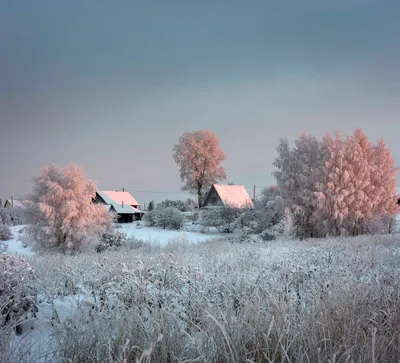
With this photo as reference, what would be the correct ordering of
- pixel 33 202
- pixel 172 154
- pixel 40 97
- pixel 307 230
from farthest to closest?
pixel 172 154
pixel 307 230
pixel 33 202
pixel 40 97

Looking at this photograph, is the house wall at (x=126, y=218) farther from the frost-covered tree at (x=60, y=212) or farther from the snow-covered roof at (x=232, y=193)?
the frost-covered tree at (x=60, y=212)

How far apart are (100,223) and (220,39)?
12.1 meters

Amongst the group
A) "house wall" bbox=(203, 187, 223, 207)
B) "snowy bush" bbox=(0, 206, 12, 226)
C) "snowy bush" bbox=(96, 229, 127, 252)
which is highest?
"house wall" bbox=(203, 187, 223, 207)

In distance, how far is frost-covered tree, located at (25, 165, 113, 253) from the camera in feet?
58.1

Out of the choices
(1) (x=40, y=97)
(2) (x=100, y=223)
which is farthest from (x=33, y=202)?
(1) (x=40, y=97)

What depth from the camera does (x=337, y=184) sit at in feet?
75.3

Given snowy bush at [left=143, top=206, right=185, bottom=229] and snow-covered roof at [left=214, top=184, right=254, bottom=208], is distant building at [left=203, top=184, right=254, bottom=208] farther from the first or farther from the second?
snowy bush at [left=143, top=206, right=185, bottom=229]

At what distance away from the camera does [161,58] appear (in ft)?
51.2

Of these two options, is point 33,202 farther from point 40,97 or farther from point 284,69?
point 284,69

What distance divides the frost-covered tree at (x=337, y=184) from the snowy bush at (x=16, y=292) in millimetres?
20597

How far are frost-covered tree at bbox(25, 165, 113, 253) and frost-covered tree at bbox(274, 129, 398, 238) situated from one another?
1382 centimetres

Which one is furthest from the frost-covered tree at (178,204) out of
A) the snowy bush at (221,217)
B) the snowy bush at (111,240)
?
the snowy bush at (111,240)

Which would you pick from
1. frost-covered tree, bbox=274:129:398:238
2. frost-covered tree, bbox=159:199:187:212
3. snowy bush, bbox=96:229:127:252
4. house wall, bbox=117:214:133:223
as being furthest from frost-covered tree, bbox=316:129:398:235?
house wall, bbox=117:214:133:223

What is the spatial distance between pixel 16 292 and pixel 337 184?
22262 millimetres
